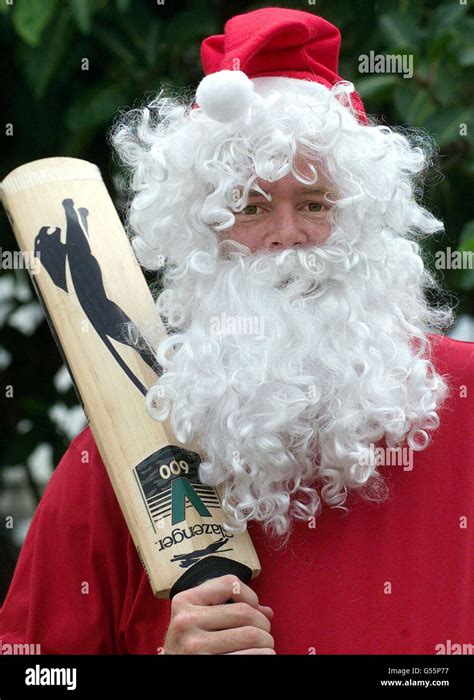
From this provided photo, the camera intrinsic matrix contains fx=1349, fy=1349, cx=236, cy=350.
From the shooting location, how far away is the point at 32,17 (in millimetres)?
Answer: 3787

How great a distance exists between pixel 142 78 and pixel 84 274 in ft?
4.82

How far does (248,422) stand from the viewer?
2736 mm

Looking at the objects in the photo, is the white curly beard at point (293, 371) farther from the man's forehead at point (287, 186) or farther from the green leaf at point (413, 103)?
the green leaf at point (413, 103)

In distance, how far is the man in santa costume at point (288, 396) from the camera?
8.85 ft

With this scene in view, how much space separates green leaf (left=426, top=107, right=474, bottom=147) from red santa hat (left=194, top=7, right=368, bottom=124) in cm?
83

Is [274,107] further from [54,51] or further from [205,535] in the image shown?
[54,51]

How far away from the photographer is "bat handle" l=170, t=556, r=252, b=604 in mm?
2656

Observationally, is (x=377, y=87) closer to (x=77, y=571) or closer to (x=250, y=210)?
(x=250, y=210)

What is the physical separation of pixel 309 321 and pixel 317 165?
326 millimetres

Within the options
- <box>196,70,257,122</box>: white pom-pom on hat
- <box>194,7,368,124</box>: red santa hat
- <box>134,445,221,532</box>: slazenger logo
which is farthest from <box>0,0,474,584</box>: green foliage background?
<box>134,445,221,532</box>: slazenger logo

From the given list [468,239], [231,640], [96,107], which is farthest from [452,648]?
[96,107]

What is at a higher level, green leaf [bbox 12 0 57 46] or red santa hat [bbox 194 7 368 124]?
green leaf [bbox 12 0 57 46]

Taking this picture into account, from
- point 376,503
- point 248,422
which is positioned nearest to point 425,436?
point 376,503

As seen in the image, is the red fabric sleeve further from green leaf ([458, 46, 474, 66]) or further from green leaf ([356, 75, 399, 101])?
green leaf ([458, 46, 474, 66])
